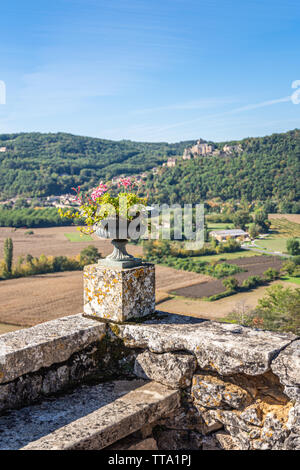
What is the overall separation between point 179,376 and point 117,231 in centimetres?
125

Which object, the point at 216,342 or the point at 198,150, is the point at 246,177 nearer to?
the point at 198,150

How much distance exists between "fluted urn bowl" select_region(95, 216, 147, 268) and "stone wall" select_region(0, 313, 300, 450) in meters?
0.52

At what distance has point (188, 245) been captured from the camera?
6319 cm

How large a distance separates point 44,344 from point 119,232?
3.59ft

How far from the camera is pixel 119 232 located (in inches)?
132

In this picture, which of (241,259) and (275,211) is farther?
(275,211)

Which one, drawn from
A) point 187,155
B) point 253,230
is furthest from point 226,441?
point 187,155

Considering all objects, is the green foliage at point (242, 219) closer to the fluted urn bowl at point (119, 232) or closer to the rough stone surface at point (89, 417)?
the fluted urn bowl at point (119, 232)

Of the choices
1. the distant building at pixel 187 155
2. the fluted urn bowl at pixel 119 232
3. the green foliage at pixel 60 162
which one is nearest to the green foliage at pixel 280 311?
the fluted urn bowl at pixel 119 232

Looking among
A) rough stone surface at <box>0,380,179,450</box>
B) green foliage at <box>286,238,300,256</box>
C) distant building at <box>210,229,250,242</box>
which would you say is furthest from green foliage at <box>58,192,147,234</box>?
distant building at <box>210,229,250,242</box>

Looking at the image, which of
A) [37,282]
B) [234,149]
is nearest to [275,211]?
[234,149]

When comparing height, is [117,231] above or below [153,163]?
below
